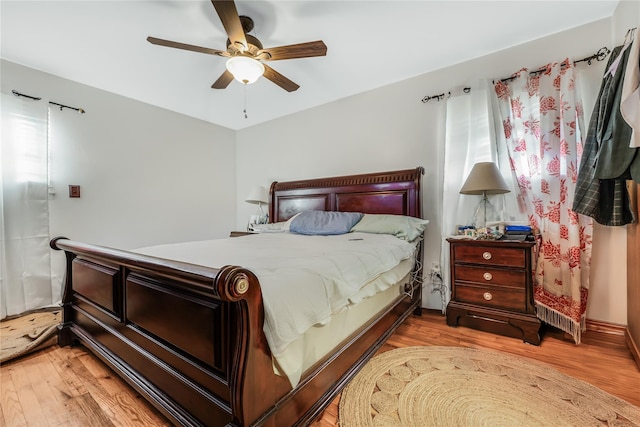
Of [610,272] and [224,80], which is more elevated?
[224,80]

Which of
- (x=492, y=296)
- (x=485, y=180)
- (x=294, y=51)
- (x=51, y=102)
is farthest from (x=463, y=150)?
(x=51, y=102)

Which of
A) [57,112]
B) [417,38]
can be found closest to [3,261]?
[57,112]

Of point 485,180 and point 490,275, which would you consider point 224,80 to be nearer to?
point 485,180

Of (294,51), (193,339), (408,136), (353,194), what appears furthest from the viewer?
(353,194)

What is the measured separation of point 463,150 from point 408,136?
60 centimetres

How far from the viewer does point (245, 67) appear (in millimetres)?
1881

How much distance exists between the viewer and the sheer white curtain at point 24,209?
8.01 feet

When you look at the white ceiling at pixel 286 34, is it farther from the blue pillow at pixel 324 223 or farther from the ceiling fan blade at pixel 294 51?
the blue pillow at pixel 324 223

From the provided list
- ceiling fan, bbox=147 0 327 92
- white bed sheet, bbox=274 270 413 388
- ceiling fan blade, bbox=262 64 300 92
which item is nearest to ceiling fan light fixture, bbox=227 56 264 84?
ceiling fan, bbox=147 0 327 92

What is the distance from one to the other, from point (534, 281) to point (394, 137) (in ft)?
6.08

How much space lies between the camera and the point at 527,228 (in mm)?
2023

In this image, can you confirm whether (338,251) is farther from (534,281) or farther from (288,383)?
(534,281)

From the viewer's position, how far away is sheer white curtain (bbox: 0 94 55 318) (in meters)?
2.44

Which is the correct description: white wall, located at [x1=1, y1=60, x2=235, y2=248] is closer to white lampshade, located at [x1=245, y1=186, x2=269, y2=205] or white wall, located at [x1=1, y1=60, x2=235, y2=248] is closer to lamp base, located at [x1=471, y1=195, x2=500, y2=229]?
white lampshade, located at [x1=245, y1=186, x2=269, y2=205]
